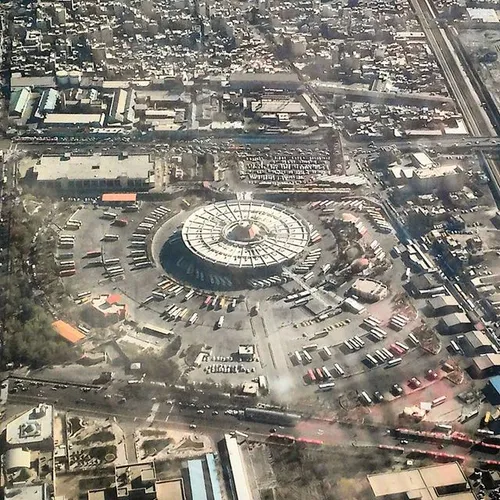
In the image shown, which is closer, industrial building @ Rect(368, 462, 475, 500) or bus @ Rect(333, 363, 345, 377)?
industrial building @ Rect(368, 462, 475, 500)

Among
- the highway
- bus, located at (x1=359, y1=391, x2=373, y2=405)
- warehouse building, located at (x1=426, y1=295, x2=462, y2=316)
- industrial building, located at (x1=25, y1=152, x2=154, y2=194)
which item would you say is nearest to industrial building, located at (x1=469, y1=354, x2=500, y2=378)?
warehouse building, located at (x1=426, y1=295, x2=462, y2=316)

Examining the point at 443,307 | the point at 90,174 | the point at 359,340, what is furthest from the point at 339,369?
the point at 90,174

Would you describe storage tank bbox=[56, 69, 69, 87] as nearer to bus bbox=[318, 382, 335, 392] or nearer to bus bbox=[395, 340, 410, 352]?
bus bbox=[395, 340, 410, 352]

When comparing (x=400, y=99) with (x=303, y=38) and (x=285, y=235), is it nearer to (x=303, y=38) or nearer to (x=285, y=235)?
(x=303, y=38)

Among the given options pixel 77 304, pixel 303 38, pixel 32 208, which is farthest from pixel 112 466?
pixel 303 38

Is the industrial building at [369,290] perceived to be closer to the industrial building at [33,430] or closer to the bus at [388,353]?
the bus at [388,353]

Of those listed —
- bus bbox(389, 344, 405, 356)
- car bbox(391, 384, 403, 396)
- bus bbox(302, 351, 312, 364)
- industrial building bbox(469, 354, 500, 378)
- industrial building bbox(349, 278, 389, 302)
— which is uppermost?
industrial building bbox(349, 278, 389, 302)

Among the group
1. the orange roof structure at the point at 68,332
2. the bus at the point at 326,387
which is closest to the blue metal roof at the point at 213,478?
the bus at the point at 326,387
